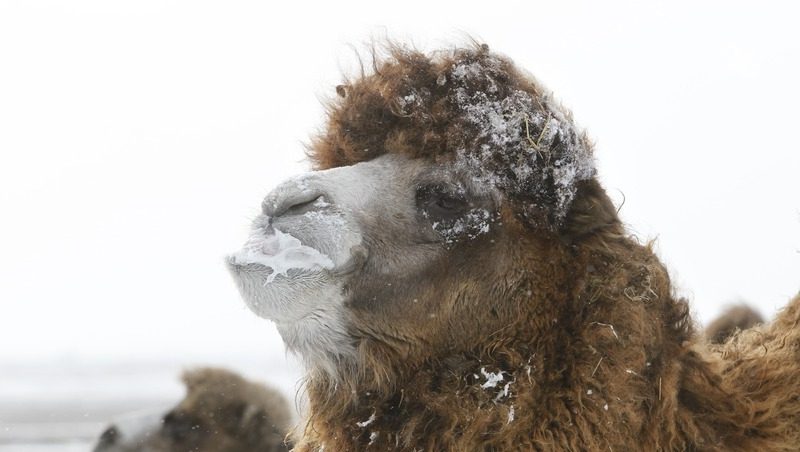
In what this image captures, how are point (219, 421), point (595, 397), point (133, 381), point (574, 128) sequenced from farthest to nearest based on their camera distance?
1. point (133, 381)
2. point (219, 421)
3. point (574, 128)
4. point (595, 397)

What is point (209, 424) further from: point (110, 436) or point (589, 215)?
point (589, 215)

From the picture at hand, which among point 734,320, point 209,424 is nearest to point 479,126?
point 209,424

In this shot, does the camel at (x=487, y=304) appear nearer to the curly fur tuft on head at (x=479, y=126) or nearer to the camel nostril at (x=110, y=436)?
the curly fur tuft on head at (x=479, y=126)

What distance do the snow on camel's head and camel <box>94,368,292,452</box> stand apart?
332cm

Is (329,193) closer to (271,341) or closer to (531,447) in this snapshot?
(531,447)

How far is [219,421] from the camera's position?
6.71 metres

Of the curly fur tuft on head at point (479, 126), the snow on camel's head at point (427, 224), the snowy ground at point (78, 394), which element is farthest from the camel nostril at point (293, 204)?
the snowy ground at point (78, 394)

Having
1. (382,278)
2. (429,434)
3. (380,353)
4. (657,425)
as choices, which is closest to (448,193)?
(382,278)

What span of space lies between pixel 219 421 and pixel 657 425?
13.3 ft

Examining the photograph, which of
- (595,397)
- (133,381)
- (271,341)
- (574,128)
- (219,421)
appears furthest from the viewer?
(271,341)

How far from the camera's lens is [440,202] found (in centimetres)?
361

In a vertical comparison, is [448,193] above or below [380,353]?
above

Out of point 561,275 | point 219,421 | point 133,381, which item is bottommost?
point 133,381

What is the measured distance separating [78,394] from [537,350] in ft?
73.2
